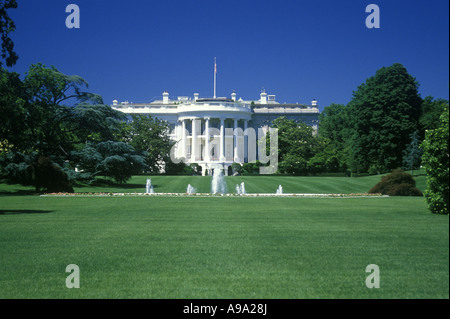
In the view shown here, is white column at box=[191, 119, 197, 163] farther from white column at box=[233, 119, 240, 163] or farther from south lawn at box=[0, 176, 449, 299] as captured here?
south lawn at box=[0, 176, 449, 299]

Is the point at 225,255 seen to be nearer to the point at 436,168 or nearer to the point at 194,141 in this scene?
the point at 436,168

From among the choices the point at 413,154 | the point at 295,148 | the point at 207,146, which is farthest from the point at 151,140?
the point at 413,154

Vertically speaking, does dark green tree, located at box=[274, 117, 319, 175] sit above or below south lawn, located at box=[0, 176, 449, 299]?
above

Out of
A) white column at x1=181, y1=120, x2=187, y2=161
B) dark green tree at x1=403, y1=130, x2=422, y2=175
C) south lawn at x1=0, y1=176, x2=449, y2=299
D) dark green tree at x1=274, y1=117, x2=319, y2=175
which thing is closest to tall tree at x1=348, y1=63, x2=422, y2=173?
dark green tree at x1=403, y1=130, x2=422, y2=175

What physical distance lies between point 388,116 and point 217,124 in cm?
4593

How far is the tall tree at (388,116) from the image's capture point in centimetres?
4475

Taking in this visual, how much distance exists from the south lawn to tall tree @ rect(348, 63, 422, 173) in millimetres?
31118

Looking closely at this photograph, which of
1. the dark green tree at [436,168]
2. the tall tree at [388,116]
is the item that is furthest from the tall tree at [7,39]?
the tall tree at [388,116]

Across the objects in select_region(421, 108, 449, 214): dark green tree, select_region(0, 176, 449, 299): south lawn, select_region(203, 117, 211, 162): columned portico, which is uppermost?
select_region(203, 117, 211, 162): columned portico

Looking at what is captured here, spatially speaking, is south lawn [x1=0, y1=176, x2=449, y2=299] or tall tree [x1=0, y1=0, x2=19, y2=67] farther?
tall tree [x1=0, y1=0, x2=19, y2=67]

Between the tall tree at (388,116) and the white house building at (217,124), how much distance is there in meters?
32.8

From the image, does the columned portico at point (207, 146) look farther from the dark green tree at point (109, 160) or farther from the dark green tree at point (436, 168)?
the dark green tree at point (436, 168)

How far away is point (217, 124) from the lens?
87.6 m

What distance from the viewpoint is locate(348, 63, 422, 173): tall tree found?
44.8 metres
